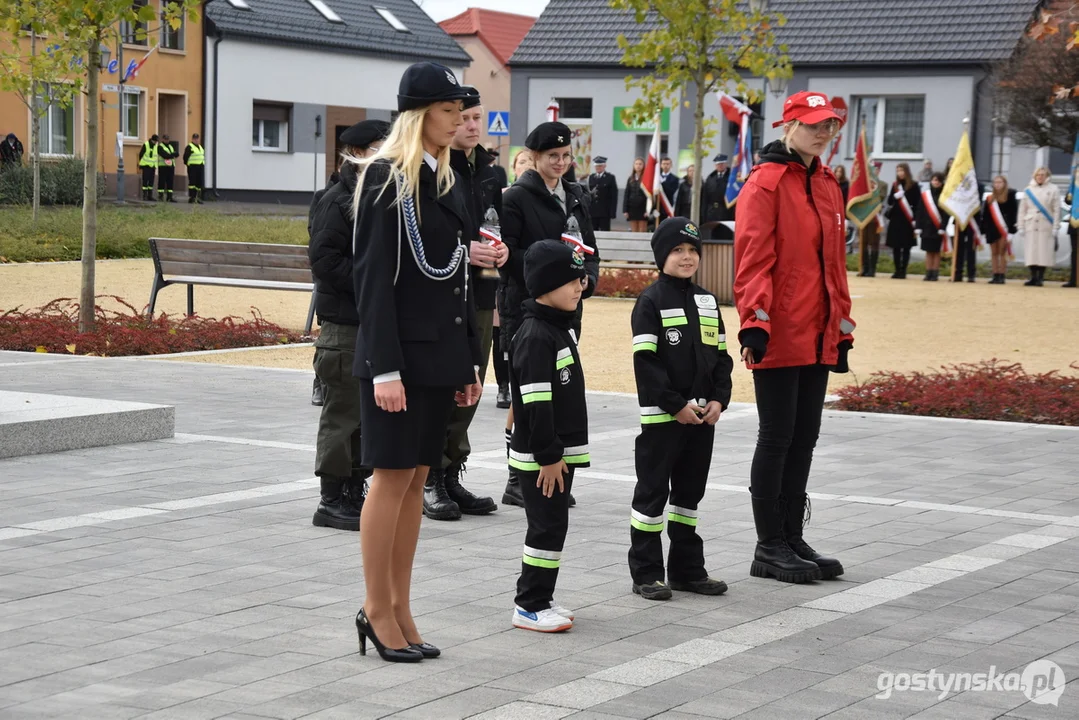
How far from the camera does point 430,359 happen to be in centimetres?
493

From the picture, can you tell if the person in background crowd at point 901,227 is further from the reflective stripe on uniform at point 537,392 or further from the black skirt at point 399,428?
the black skirt at point 399,428

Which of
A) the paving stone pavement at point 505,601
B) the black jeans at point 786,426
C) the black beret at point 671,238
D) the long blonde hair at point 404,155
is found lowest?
the paving stone pavement at point 505,601

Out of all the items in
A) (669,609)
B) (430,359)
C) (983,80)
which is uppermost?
(983,80)

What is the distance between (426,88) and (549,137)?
8.71 feet

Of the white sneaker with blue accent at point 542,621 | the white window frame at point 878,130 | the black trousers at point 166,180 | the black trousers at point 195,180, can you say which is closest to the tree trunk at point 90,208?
the white sneaker with blue accent at point 542,621

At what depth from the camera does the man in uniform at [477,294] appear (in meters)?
7.26

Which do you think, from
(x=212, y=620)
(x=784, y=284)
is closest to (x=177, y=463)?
(x=212, y=620)

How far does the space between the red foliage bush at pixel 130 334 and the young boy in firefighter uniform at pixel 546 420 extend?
29.8 feet

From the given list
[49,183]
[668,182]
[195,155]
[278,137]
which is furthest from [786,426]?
[278,137]

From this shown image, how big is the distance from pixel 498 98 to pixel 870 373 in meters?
55.5

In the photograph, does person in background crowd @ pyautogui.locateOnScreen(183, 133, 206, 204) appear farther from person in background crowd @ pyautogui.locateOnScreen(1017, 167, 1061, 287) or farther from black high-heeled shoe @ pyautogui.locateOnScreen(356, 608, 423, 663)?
black high-heeled shoe @ pyautogui.locateOnScreen(356, 608, 423, 663)

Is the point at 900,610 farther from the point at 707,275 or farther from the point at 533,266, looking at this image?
the point at 707,275

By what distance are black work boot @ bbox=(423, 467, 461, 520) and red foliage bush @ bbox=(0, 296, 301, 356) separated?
7.19m

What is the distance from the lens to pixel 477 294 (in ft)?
25.5
